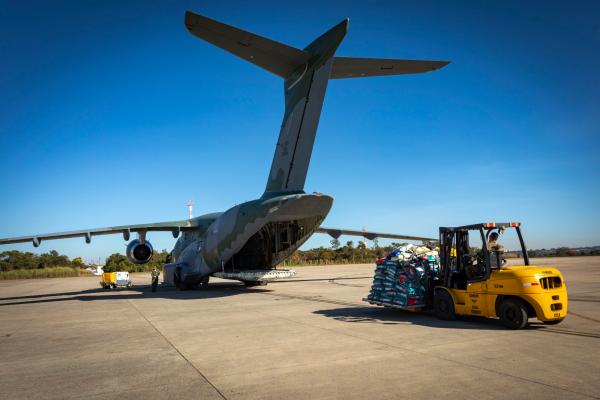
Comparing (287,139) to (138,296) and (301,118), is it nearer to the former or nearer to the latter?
(301,118)

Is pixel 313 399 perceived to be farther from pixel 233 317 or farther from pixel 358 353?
pixel 233 317

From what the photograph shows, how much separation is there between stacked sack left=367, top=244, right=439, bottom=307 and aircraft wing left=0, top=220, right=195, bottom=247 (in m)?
13.5

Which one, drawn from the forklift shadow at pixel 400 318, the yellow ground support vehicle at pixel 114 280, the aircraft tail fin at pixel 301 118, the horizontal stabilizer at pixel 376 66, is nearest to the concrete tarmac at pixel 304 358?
the forklift shadow at pixel 400 318

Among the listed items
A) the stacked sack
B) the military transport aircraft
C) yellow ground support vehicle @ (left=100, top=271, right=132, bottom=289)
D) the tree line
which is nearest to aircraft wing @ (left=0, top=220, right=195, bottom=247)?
the military transport aircraft

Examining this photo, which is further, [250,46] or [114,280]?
[114,280]

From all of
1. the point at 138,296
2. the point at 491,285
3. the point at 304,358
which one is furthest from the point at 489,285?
the point at 138,296

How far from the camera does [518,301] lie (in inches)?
294

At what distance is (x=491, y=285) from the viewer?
780 cm

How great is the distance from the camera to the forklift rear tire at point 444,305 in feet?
28.2

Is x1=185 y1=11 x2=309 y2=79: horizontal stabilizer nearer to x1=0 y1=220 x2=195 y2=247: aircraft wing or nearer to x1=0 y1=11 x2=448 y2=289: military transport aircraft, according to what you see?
x1=0 y1=11 x2=448 y2=289: military transport aircraft

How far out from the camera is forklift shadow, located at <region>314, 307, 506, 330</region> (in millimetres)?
8062

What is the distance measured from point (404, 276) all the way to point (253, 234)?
7159mm

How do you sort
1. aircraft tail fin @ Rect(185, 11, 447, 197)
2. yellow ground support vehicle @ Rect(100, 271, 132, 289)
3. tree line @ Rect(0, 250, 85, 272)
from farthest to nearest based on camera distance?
tree line @ Rect(0, 250, 85, 272)
yellow ground support vehicle @ Rect(100, 271, 132, 289)
aircraft tail fin @ Rect(185, 11, 447, 197)

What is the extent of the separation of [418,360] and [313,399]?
1.92 meters
